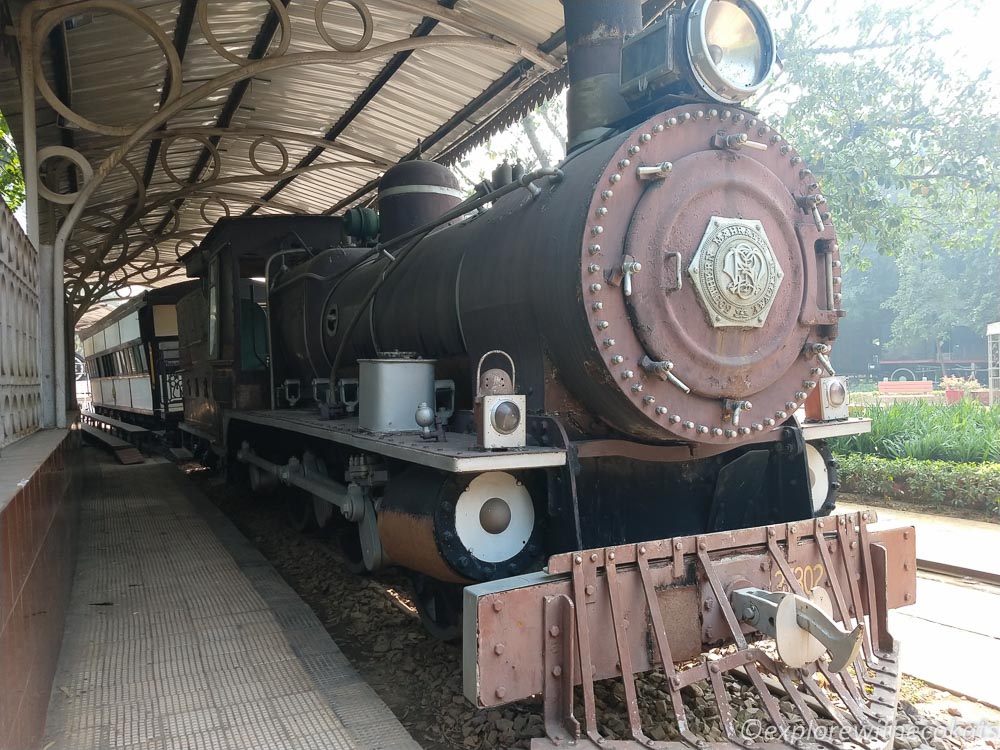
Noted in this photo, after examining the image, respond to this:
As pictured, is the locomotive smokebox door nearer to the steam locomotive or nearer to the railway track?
the steam locomotive

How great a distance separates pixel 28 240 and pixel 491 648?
4158 mm

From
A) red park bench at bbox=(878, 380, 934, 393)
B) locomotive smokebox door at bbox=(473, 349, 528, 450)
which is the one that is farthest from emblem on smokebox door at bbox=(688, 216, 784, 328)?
red park bench at bbox=(878, 380, 934, 393)

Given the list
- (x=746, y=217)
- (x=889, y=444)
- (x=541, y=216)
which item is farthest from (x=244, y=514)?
(x=889, y=444)

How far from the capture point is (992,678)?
338cm


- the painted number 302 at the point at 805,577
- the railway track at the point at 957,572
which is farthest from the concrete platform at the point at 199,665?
the railway track at the point at 957,572

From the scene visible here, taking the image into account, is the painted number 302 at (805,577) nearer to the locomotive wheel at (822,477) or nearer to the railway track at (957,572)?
the locomotive wheel at (822,477)

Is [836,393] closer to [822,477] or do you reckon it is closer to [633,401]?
[822,477]

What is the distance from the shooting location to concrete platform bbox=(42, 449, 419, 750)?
2.73m

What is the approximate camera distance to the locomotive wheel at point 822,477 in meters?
3.64

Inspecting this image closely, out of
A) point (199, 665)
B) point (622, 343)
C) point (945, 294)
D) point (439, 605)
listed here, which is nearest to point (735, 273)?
point (622, 343)

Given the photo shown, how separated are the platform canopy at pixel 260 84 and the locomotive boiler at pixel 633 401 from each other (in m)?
2.84

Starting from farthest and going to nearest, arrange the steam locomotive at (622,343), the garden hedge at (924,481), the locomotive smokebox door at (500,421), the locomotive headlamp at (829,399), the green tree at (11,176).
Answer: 1. the green tree at (11,176)
2. the garden hedge at (924,481)
3. the locomotive headlamp at (829,399)
4. the steam locomotive at (622,343)
5. the locomotive smokebox door at (500,421)

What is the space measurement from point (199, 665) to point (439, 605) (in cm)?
116

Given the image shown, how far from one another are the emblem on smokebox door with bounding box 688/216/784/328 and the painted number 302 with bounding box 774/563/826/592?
1.00 metres
